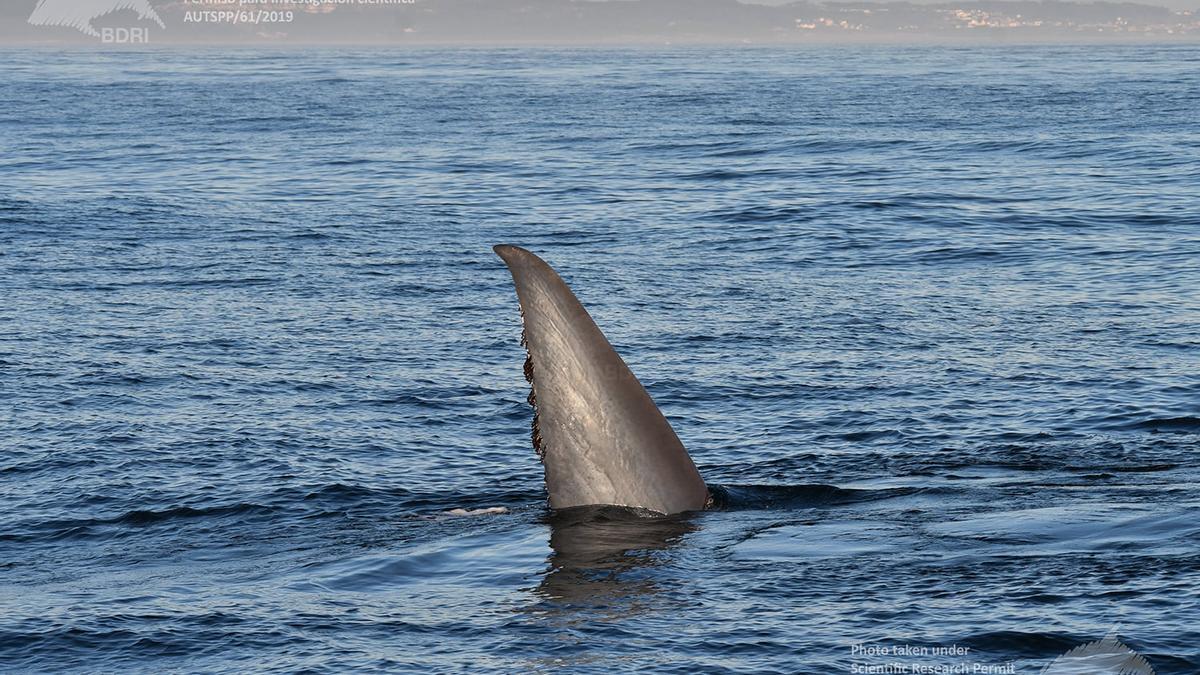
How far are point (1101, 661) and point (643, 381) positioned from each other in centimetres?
770

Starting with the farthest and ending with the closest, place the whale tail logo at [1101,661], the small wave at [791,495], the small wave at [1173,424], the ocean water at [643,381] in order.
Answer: the small wave at [1173,424], the small wave at [791,495], the ocean water at [643,381], the whale tail logo at [1101,661]

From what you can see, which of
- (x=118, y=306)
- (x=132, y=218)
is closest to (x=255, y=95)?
(x=132, y=218)

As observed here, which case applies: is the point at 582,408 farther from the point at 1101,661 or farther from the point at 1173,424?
the point at 1173,424

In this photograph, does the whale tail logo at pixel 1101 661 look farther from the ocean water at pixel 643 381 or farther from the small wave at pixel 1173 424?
the small wave at pixel 1173 424

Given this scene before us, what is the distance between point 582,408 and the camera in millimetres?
7406

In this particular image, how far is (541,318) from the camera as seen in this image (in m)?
7.29

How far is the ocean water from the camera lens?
278 inches

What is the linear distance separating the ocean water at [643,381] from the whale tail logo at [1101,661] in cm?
8

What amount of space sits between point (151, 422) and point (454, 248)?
32.4 ft

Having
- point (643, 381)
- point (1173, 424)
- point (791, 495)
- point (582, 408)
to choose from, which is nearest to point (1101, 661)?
point (582, 408)

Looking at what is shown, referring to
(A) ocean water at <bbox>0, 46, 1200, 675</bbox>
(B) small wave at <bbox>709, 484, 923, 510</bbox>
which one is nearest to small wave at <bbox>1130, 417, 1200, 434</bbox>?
(A) ocean water at <bbox>0, 46, 1200, 675</bbox>

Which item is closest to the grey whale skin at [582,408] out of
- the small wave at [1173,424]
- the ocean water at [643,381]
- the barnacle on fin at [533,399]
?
the barnacle on fin at [533,399]

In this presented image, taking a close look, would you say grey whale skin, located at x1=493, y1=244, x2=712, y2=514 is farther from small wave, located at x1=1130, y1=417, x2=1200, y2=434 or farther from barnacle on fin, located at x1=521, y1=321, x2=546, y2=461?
small wave, located at x1=1130, y1=417, x2=1200, y2=434

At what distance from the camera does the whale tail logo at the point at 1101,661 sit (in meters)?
6.19
